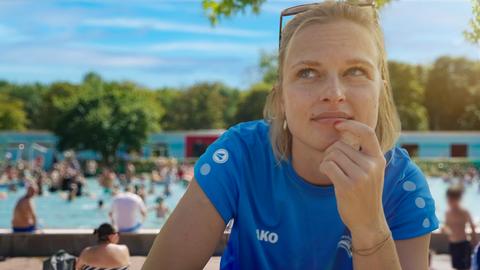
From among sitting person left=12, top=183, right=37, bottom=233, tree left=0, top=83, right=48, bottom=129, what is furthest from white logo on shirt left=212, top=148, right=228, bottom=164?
tree left=0, top=83, right=48, bottom=129

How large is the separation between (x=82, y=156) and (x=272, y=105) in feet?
155

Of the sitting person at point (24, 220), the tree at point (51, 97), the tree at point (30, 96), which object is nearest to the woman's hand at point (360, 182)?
the sitting person at point (24, 220)

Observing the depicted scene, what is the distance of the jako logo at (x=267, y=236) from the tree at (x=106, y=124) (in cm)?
4082

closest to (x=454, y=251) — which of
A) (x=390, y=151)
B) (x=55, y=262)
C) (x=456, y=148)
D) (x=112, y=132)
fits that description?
(x=55, y=262)

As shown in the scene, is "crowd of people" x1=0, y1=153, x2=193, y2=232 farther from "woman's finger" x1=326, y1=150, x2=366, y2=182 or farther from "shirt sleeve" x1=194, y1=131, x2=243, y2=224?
"woman's finger" x1=326, y1=150, x2=366, y2=182

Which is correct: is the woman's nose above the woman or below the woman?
above

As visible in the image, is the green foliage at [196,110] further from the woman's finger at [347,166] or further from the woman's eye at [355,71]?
the woman's finger at [347,166]

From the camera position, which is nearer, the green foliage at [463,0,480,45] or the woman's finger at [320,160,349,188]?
the woman's finger at [320,160,349,188]

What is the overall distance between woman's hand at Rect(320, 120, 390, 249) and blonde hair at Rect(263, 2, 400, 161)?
0.31 metres

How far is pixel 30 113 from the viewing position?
69.3 m

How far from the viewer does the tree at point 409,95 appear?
5409cm

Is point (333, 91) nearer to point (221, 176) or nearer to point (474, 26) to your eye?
point (221, 176)

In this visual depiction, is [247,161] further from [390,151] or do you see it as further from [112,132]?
[112,132]

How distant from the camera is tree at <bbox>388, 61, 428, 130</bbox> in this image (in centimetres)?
5409
